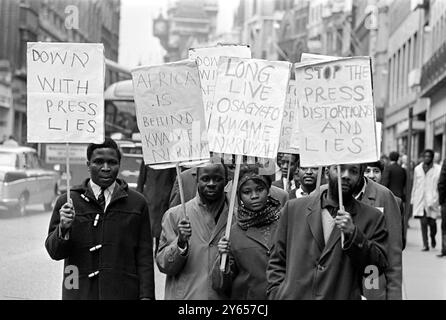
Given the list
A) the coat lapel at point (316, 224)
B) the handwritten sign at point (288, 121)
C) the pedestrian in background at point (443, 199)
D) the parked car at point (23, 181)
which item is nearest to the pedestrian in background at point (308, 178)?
the handwritten sign at point (288, 121)

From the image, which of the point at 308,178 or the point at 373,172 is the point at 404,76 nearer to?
the point at 373,172

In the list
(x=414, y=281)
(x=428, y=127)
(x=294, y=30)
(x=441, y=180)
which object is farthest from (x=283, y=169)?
(x=294, y=30)

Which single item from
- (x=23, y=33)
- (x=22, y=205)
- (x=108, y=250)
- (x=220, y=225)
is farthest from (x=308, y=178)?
(x=23, y=33)

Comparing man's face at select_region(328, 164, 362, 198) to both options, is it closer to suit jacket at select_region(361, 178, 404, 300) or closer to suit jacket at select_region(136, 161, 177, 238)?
suit jacket at select_region(361, 178, 404, 300)

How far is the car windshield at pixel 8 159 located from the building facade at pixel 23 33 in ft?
62.9

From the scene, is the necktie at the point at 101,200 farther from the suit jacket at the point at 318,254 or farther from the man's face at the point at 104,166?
the suit jacket at the point at 318,254

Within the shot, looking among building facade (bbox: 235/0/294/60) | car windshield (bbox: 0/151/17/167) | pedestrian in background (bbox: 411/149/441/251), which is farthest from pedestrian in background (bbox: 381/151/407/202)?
building facade (bbox: 235/0/294/60)

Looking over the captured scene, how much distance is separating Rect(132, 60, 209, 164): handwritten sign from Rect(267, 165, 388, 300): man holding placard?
3.09ft

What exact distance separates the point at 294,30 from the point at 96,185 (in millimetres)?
129768

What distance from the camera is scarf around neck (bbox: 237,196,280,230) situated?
234 inches

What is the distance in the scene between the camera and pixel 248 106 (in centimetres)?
595

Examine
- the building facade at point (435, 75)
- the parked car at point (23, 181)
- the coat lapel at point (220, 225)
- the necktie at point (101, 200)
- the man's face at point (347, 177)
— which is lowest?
the parked car at point (23, 181)

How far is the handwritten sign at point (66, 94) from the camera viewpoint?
20.2 ft
